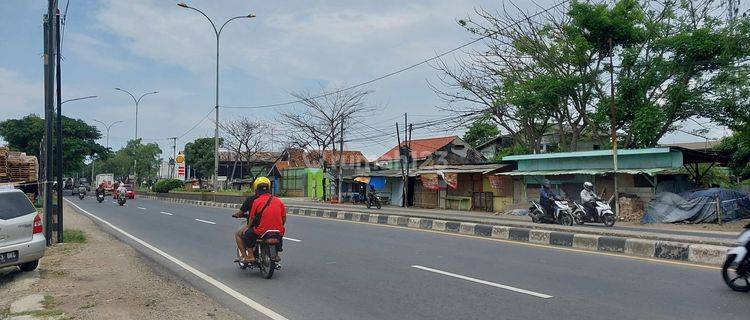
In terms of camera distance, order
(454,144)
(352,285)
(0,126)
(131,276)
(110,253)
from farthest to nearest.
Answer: (0,126), (454,144), (110,253), (131,276), (352,285)

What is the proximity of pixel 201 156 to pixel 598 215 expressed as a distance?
218 feet

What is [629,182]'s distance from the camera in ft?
80.6

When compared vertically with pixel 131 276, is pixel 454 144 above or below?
above

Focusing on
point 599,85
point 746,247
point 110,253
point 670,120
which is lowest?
point 110,253

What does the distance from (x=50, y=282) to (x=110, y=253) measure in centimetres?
356

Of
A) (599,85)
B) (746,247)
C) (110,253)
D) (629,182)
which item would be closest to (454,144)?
(599,85)

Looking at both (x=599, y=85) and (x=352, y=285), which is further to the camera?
(x=599, y=85)

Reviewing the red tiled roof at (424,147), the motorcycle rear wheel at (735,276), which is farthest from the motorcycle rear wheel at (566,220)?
the red tiled roof at (424,147)

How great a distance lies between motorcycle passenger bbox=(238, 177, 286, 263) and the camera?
8.48 m

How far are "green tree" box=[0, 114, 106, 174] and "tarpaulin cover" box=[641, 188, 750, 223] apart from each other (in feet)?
192

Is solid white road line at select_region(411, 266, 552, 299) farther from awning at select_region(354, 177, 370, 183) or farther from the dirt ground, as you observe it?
awning at select_region(354, 177, 370, 183)

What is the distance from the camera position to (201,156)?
77.8 metres

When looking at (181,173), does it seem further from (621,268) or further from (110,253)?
(621,268)

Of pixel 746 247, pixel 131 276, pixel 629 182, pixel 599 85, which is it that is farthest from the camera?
pixel 599 85
